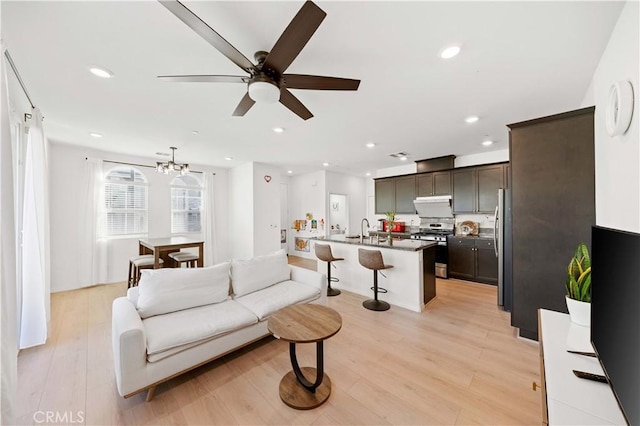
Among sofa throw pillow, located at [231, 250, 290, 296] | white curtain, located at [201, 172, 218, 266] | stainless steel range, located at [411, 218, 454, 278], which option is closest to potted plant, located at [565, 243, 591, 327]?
sofa throw pillow, located at [231, 250, 290, 296]

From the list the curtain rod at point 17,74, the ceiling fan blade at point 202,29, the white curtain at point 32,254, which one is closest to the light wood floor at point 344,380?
the white curtain at point 32,254

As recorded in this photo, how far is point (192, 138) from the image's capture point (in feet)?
12.6

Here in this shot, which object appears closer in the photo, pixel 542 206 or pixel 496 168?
pixel 542 206

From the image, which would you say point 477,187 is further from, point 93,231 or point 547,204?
point 93,231

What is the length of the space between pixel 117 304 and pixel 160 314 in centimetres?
35

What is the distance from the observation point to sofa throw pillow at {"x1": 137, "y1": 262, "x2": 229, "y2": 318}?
2105 millimetres

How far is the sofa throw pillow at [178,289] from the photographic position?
6.91ft

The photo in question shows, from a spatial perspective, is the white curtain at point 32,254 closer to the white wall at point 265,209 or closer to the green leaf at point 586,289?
the white wall at point 265,209

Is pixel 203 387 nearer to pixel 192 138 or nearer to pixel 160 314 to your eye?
pixel 160 314

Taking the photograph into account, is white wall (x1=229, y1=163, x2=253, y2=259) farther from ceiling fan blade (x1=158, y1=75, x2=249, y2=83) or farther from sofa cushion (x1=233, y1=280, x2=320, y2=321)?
ceiling fan blade (x1=158, y1=75, x2=249, y2=83)

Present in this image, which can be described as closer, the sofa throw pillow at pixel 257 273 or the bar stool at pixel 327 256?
the sofa throw pillow at pixel 257 273

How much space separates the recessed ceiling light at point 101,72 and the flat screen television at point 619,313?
3.33m

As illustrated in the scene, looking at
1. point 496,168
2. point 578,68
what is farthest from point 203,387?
point 496,168

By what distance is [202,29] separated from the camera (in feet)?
4.00
